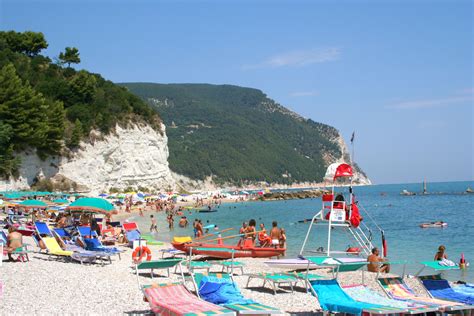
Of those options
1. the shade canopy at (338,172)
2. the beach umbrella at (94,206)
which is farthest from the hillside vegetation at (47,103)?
the shade canopy at (338,172)

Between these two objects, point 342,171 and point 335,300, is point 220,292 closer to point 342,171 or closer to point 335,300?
point 335,300

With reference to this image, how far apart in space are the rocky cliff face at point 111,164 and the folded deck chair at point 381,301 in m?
38.7

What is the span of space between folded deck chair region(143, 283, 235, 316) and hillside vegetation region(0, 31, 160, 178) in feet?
114

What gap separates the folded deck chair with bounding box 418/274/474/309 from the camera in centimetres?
980

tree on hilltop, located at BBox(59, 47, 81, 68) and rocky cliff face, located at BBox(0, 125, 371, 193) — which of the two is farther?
tree on hilltop, located at BBox(59, 47, 81, 68)

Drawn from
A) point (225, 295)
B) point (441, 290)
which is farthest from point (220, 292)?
point (441, 290)

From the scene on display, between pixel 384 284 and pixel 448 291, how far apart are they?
4.03 ft

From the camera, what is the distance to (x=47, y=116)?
4716 cm

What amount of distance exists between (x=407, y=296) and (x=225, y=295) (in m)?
3.27

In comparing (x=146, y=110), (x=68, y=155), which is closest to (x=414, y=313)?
(x=68, y=155)

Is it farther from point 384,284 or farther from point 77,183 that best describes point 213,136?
point 384,284

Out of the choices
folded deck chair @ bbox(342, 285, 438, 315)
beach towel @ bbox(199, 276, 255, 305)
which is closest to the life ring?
beach towel @ bbox(199, 276, 255, 305)

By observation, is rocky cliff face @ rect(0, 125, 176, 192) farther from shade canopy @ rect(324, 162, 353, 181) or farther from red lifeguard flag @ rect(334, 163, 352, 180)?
red lifeguard flag @ rect(334, 163, 352, 180)

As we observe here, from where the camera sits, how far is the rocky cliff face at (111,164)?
47.9 m
